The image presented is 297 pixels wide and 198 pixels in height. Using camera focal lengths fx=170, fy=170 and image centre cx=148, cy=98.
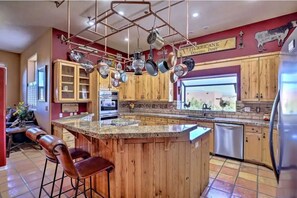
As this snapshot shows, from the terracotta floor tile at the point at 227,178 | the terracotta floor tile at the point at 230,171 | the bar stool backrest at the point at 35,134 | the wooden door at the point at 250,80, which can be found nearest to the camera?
the bar stool backrest at the point at 35,134

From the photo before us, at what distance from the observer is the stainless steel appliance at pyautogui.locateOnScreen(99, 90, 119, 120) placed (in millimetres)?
4988

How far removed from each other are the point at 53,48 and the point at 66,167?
151 inches

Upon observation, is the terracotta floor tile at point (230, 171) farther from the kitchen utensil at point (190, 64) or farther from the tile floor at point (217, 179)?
the kitchen utensil at point (190, 64)

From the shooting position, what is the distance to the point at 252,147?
3.61 meters

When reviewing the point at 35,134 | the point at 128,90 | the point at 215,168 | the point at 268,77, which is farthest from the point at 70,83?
the point at 268,77

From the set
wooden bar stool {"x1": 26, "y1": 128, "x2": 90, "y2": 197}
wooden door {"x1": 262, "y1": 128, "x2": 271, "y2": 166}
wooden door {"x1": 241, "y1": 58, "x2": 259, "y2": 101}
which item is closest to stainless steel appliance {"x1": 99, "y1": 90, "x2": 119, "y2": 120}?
wooden bar stool {"x1": 26, "y1": 128, "x2": 90, "y2": 197}

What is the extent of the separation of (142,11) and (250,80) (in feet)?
9.28

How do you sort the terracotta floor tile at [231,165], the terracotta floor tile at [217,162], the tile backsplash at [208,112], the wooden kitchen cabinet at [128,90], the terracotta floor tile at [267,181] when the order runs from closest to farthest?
the terracotta floor tile at [267,181] → the terracotta floor tile at [231,165] → the terracotta floor tile at [217,162] → the tile backsplash at [208,112] → the wooden kitchen cabinet at [128,90]

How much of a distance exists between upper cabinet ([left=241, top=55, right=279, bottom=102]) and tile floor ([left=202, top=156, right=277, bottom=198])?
4.92 ft

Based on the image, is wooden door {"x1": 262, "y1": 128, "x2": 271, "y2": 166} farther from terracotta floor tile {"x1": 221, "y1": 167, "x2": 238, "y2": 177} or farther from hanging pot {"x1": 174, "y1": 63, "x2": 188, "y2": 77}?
hanging pot {"x1": 174, "y1": 63, "x2": 188, "y2": 77}

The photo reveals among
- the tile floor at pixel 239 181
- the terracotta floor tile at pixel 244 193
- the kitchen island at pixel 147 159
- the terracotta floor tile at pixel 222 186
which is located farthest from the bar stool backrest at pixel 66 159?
the terracotta floor tile at pixel 244 193

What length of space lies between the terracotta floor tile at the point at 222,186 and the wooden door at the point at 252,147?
1.22 m

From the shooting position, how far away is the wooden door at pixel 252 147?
3.53 metres

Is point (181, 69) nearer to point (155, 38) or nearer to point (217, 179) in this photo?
point (155, 38)
